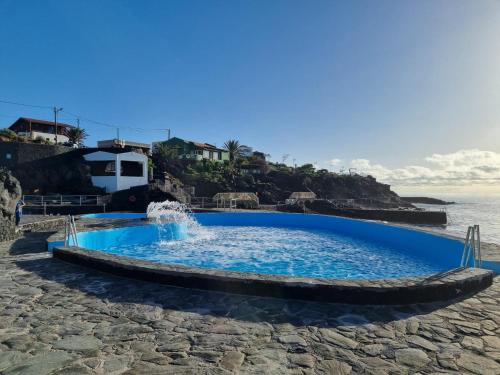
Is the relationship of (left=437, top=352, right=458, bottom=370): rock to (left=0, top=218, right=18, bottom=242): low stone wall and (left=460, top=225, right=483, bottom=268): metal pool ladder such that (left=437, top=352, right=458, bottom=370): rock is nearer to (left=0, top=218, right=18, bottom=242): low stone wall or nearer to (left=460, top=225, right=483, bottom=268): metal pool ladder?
(left=460, top=225, right=483, bottom=268): metal pool ladder

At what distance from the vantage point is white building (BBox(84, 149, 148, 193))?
94.1 feet

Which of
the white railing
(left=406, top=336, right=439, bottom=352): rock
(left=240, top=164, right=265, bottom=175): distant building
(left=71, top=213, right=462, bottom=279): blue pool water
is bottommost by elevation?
(left=71, top=213, right=462, bottom=279): blue pool water

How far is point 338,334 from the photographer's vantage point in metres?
3.42

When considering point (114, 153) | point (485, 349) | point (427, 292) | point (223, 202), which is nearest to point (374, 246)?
point (427, 292)

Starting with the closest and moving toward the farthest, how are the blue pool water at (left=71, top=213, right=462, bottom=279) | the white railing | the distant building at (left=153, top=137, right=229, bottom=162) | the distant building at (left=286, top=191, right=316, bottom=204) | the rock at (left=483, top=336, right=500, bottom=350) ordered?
the rock at (left=483, top=336, right=500, bottom=350)
the blue pool water at (left=71, top=213, right=462, bottom=279)
the white railing
the distant building at (left=286, top=191, right=316, bottom=204)
the distant building at (left=153, top=137, right=229, bottom=162)

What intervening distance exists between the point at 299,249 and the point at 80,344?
31.5 feet

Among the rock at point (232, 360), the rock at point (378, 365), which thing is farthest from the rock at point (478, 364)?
the rock at point (232, 360)

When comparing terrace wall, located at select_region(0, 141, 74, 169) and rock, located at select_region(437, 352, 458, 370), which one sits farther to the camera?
terrace wall, located at select_region(0, 141, 74, 169)

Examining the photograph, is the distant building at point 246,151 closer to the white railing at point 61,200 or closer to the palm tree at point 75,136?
the palm tree at point 75,136

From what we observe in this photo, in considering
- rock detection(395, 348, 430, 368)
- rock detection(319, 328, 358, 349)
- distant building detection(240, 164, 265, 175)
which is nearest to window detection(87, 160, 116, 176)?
distant building detection(240, 164, 265, 175)

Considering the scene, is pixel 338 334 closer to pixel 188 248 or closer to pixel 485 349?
pixel 485 349

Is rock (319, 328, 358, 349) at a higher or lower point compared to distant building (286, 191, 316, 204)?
lower

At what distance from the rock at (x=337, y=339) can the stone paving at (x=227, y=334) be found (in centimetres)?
1

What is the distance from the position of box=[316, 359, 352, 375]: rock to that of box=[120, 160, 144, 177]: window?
30.9 meters
